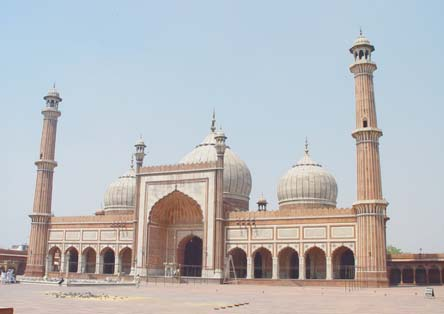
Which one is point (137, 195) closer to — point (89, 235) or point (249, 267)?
point (89, 235)

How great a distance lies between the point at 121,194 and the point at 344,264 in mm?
16986

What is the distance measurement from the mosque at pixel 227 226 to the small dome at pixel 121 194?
7 cm

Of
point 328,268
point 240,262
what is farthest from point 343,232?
point 240,262

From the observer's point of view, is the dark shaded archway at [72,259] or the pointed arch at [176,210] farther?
the dark shaded archway at [72,259]

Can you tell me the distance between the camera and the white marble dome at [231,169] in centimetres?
3594

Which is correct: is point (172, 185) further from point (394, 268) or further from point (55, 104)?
point (394, 268)

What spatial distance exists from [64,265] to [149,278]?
8526 millimetres

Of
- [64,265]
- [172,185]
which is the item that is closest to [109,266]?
[64,265]

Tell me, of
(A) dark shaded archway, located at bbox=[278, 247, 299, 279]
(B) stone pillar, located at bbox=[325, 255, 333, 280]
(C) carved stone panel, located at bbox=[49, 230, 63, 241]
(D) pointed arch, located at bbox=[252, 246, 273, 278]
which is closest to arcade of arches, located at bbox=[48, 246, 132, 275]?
(C) carved stone panel, located at bbox=[49, 230, 63, 241]

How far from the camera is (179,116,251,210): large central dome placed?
35875 millimetres

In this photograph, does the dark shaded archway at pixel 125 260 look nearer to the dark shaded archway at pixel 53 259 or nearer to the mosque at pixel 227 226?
the mosque at pixel 227 226

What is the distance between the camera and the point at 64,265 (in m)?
36.7

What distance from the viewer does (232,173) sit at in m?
36.1

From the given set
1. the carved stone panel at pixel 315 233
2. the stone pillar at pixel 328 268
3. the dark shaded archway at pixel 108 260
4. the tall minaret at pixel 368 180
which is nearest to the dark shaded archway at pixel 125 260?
the dark shaded archway at pixel 108 260
